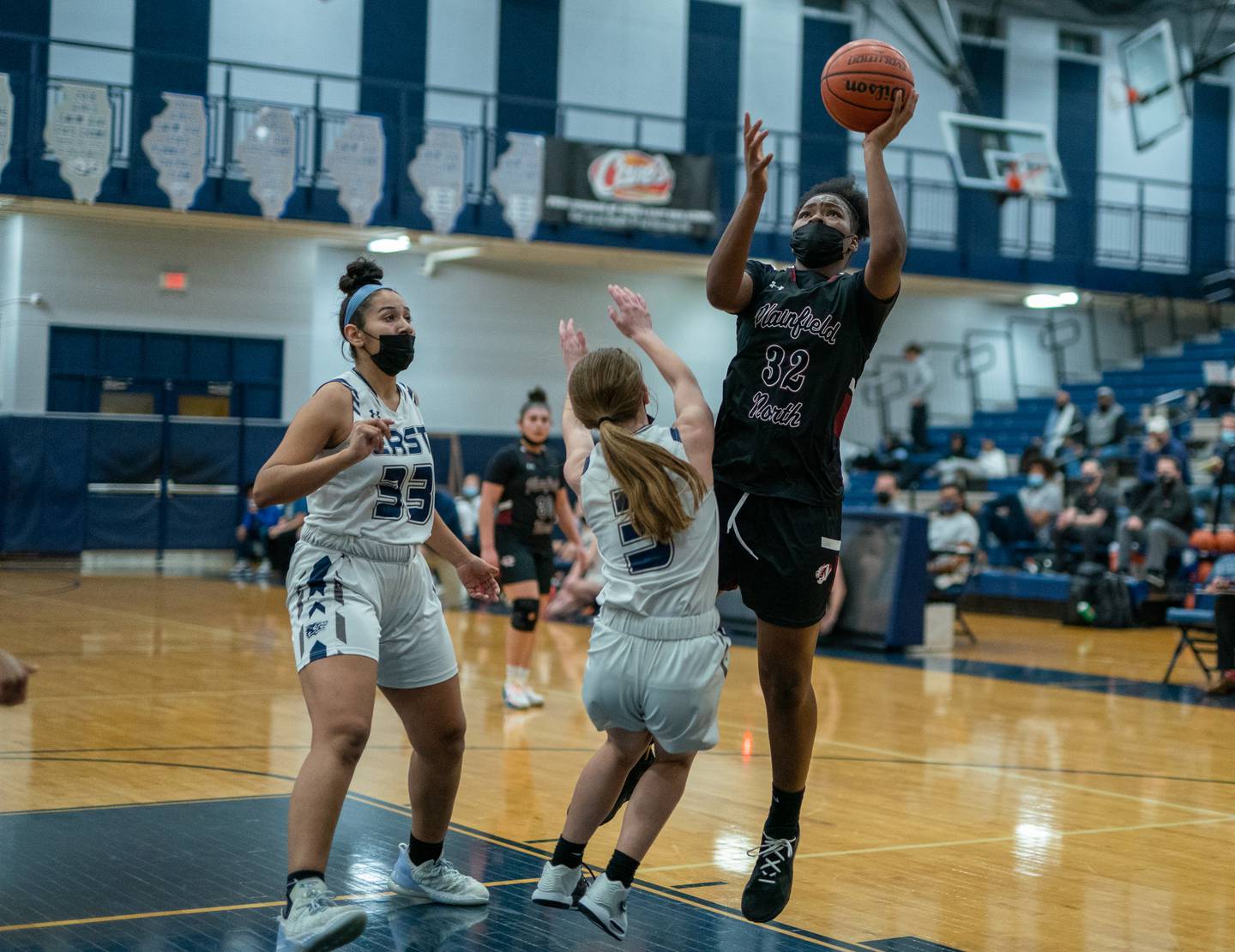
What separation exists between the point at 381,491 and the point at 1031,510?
15.6m

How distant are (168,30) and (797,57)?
34.2ft

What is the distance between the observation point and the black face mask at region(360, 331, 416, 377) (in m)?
4.48

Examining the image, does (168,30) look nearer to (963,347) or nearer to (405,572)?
(963,347)

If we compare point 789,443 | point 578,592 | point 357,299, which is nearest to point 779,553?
point 789,443

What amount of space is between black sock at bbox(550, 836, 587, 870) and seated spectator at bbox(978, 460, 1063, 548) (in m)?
15.3

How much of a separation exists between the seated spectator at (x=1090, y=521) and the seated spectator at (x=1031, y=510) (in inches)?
34.8

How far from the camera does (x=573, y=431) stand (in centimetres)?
439

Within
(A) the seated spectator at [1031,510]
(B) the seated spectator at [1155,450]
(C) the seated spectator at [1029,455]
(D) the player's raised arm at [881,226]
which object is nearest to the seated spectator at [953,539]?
(B) the seated spectator at [1155,450]

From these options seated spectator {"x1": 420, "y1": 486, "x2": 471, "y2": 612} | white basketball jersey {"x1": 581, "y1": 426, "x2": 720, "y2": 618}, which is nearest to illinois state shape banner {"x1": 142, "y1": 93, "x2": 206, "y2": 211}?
seated spectator {"x1": 420, "y1": 486, "x2": 471, "y2": 612}

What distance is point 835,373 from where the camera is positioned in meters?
4.36

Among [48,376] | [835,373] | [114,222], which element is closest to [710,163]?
[114,222]

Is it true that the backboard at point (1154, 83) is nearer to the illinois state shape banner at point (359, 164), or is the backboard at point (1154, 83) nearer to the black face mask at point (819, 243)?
the illinois state shape banner at point (359, 164)

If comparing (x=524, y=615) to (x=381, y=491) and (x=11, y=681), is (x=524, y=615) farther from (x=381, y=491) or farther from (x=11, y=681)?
(x=11, y=681)

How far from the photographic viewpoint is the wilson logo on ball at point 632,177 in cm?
2081
